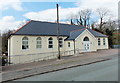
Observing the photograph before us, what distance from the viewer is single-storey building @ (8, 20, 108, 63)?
57.0 ft

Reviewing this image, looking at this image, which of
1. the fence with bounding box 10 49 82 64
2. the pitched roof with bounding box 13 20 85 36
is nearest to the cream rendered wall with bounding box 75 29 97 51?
the fence with bounding box 10 49 82 64

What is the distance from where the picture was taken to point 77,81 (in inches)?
247

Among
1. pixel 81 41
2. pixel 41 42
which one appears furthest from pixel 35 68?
pixel 81 41

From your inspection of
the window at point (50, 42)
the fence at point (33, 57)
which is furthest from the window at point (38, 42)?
the window at point (50, 42)

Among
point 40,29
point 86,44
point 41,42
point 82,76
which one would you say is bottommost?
point 82,76

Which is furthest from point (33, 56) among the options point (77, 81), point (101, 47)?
point (101, 47)

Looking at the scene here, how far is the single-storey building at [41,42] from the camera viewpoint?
1738 centimetres

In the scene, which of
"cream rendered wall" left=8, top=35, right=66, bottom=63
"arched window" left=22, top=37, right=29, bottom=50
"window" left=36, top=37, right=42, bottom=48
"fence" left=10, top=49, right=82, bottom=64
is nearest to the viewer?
"cream rendered wall" left=8, top=35, right=66, bottom=63

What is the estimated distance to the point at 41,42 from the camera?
64.5ft

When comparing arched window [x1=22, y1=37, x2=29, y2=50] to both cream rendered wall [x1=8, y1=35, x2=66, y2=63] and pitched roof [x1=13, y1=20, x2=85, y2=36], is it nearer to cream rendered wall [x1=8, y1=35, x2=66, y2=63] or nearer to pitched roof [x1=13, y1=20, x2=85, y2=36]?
cream rendered wall [x1=8, y1=35, x2=66, y2=63]

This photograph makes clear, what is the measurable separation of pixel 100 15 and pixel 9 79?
4983 centimetres

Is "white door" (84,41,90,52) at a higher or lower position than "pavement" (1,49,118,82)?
higher

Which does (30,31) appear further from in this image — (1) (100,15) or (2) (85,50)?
(1) (100,15)

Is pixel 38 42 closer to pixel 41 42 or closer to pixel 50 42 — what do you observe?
pixel 41 42
